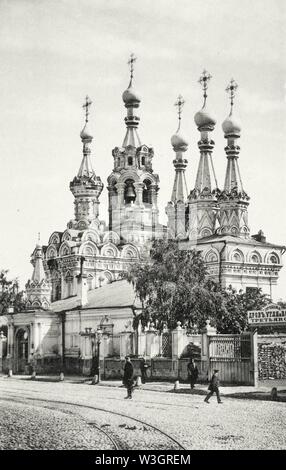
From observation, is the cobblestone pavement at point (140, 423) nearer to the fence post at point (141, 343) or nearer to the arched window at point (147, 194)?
the fence post at point (141, 343)

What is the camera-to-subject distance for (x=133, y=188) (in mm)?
56438

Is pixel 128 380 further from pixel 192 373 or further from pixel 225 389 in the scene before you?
pixel 225 389

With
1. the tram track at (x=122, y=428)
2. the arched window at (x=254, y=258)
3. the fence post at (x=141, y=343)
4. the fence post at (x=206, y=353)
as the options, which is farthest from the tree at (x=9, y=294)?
the tram track at (x=122, y=428)

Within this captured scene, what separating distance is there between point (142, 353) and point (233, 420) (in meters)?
17.1

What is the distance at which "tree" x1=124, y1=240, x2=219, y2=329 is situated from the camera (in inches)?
1214

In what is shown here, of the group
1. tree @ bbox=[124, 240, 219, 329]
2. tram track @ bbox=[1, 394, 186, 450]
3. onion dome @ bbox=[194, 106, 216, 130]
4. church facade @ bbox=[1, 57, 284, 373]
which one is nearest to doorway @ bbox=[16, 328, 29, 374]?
church facade @ bbox=[1, 57, 284, 373]

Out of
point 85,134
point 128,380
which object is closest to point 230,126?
point 85,134

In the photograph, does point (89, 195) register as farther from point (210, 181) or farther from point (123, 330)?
point (123, 330)

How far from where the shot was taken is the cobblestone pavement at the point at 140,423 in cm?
1338

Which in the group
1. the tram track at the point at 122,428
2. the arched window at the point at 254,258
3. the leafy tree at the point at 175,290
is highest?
the arched window at the point at 254,258

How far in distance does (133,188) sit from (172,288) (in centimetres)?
2643

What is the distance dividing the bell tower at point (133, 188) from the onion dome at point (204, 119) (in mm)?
4152

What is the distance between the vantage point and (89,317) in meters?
37.8
